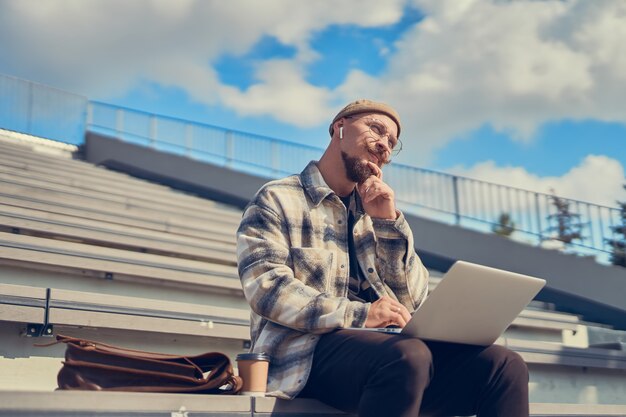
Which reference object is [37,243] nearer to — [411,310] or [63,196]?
[63,196]

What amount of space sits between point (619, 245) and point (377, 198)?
3700mm

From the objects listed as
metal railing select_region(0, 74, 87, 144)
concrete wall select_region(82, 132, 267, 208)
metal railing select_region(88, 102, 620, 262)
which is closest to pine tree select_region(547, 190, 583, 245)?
metal railing select_region(88, 102, 620, 262)

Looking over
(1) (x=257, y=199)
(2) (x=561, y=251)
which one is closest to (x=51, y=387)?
(1) (x=257, y=199)

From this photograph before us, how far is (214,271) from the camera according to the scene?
375 cm

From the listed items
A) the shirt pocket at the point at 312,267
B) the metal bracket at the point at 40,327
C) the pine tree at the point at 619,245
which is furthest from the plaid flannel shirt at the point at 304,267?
the pine tree at the point at 619,245

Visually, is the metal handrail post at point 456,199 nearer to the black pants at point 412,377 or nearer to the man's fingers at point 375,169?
the man's fingers at point 375,169

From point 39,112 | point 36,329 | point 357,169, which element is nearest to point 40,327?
point 36,329

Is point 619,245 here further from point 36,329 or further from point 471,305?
point 36,329

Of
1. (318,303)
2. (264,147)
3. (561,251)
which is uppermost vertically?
(264,147)

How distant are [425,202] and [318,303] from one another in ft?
15.1

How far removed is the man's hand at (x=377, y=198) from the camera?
2168 millimetres

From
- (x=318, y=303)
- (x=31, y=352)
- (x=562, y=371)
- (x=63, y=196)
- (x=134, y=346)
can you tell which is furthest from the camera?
(x=63, y=196)

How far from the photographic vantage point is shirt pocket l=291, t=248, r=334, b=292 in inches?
81.7

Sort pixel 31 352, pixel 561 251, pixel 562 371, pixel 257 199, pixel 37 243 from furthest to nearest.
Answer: pixel 561 251, pixel 562 371, pixel 37 243, pixel 31 352, pixel 257 199
